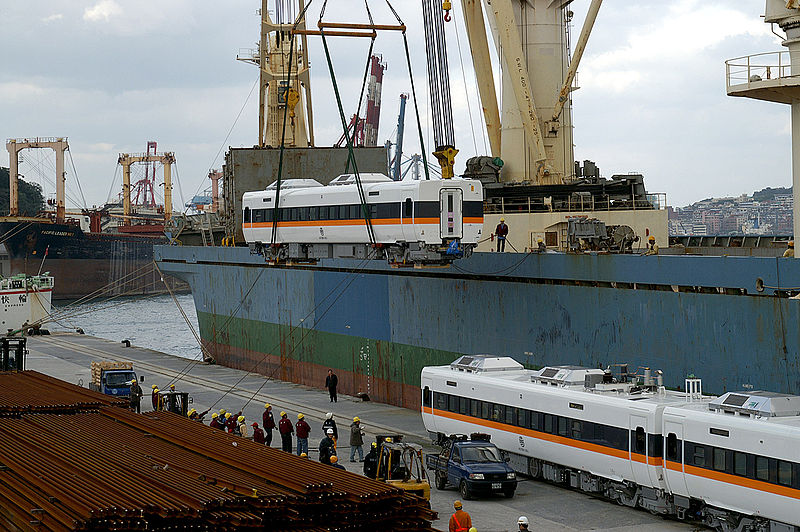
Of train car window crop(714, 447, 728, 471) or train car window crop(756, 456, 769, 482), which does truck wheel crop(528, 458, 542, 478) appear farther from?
train car window crop(756, 456, 769, 482)

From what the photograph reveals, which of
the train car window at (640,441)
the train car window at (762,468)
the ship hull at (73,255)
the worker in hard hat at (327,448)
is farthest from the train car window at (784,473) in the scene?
the ship hull at (73,255)

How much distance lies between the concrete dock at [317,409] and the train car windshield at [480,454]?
2.85ft

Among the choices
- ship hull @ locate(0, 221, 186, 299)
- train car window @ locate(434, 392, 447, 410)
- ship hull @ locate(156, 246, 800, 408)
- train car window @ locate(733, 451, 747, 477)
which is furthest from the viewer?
ship hull @ locate(0, 221, 186, 299)

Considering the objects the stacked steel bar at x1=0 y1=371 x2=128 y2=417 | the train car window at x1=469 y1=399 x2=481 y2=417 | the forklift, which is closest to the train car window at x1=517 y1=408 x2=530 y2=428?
the train car window at x1=469 y1=399 x2=481 y2=417

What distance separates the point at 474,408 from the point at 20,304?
62.9 m

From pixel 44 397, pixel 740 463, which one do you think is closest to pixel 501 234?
pixel 44 397

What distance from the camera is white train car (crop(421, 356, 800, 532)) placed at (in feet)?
58.0

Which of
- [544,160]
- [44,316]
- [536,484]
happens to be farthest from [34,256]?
[536,484]

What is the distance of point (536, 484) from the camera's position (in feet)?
77.6

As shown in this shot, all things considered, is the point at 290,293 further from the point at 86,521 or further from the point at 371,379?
the point at 86,521

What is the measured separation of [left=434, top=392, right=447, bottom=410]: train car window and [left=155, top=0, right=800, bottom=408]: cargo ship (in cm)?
442

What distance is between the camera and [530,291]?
30.8 m

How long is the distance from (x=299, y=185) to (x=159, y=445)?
22.1m

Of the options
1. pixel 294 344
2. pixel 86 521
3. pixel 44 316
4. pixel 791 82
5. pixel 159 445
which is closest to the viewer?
pixel 86 521
